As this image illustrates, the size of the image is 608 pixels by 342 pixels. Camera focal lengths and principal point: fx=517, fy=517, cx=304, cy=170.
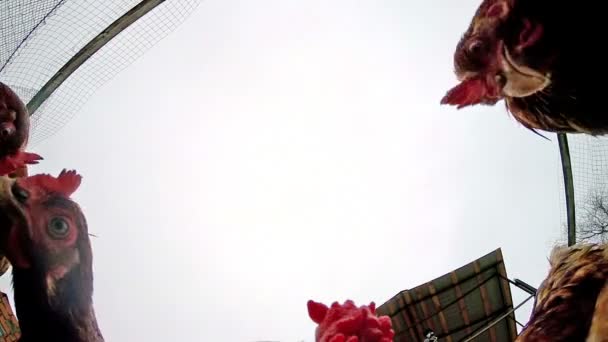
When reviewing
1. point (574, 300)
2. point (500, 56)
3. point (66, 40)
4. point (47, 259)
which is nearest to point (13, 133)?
point (66, 40)

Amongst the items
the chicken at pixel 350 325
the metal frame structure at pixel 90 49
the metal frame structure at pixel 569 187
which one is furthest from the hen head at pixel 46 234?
the metal frame structure at pixel 569 187

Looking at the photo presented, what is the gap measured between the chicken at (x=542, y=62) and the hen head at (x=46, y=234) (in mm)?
2170

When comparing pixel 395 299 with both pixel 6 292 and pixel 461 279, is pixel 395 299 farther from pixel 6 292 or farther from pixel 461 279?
pixel 6 292

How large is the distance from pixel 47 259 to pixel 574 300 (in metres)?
2.45

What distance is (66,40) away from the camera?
2898 mm

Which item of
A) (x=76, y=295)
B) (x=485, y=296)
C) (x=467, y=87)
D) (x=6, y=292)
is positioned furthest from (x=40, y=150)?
(x=485, y=296)

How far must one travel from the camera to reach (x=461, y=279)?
3.01 m

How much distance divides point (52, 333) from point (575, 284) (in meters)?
2.43

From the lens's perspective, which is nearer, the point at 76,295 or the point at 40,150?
the point at 76,295

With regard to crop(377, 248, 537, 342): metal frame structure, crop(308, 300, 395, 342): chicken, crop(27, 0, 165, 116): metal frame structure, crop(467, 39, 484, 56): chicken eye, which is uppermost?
crop(27, 0, 165, 116): metal frame structure

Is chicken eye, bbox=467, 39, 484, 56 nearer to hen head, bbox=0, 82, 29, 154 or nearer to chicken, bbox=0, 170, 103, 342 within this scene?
chicken, bbox=0, 170, 103, 342

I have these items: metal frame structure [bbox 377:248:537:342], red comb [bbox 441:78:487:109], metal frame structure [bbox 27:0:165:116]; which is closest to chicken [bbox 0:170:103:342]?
metal frame structure [bbox 27:0:165:116]

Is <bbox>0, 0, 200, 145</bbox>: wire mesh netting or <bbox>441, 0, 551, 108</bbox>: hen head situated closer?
<bbox>441, 0, 551, 108</bbox>: hen head

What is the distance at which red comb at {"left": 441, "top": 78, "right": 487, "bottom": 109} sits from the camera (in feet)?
7.48
